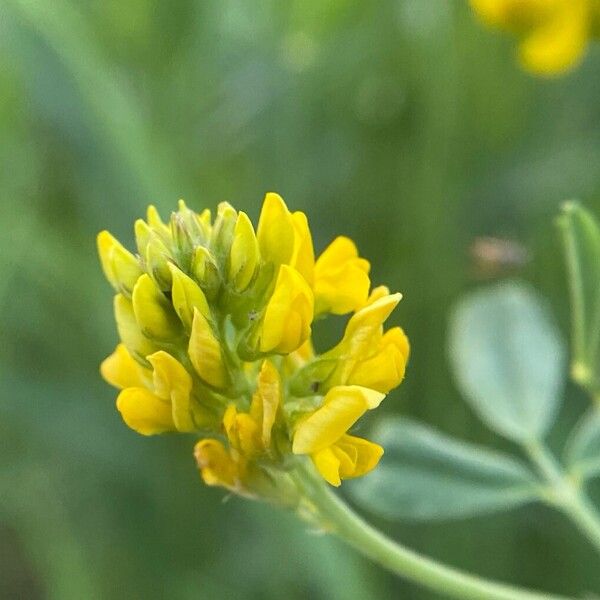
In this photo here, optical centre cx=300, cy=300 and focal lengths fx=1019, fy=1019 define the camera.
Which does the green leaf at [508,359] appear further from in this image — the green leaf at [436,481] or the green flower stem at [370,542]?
the green flower stem at [370,542]

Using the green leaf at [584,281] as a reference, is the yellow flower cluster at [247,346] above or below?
below

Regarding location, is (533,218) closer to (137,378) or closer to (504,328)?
(504,328)

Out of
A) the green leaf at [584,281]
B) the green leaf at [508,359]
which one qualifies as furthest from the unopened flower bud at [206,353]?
the green leaf at [508,359]

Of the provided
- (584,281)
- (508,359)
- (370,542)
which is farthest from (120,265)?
(508,359)

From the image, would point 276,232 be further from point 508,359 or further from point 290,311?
point 508,359

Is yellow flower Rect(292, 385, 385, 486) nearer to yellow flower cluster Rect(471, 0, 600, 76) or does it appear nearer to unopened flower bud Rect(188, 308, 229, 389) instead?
unopened flower bud Rect(188, 308, 229, 389)

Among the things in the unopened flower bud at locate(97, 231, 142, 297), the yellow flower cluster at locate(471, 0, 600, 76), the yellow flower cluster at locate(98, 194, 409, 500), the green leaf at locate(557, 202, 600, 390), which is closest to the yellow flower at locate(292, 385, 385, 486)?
the yellow flower cluster at locate(98, 194, 409, 500)
